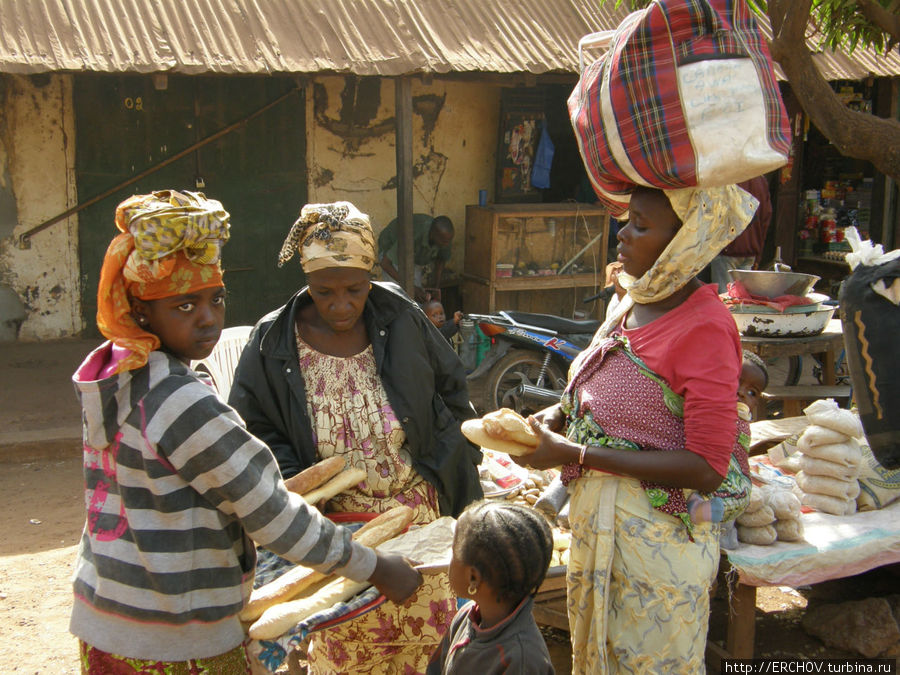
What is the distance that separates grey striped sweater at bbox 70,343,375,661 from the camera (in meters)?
1.75

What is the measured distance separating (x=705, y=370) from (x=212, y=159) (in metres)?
7.15

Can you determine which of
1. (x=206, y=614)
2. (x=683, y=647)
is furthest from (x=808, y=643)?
(x=206, y=614)

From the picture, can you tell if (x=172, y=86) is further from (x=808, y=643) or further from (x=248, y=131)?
(x=808, y=643)

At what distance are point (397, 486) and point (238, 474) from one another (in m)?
0.99

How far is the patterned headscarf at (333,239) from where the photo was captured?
8.59ft

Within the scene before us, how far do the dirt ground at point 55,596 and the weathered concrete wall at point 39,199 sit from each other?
2.98m

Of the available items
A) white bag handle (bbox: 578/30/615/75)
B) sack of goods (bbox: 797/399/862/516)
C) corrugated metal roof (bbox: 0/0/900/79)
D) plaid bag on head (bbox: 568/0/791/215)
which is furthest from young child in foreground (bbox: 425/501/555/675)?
corrugated metal roof (bbox: 0/0/900/79)

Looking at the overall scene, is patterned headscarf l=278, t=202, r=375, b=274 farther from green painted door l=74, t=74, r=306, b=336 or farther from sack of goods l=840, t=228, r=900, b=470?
green painted door l=74, t=74, r=306, b=336

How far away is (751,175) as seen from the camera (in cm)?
210

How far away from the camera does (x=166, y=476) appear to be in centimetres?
176

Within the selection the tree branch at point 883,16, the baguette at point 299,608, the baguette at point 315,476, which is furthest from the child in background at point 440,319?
the baguette at point 299,608

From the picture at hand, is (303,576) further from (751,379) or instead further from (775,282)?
(775,282)

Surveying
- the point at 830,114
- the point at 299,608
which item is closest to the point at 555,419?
the point at 299,608

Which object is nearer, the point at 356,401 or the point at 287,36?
the point at 356,401
